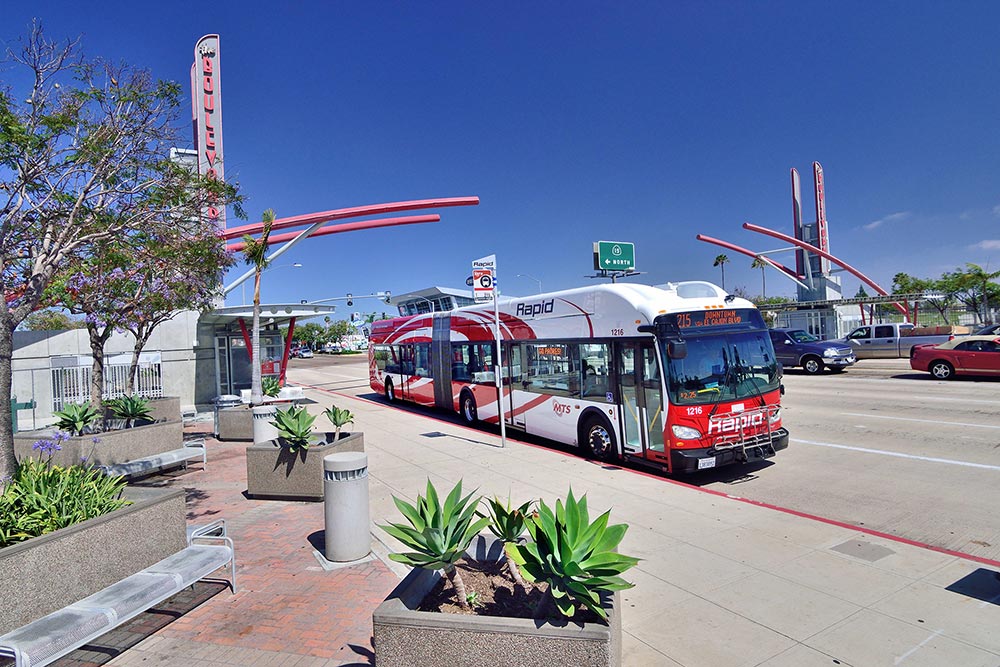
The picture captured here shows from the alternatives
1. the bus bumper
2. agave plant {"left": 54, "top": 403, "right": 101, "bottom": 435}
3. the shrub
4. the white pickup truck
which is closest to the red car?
the white pickup truck

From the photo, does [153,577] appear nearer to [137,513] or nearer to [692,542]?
[137,513]

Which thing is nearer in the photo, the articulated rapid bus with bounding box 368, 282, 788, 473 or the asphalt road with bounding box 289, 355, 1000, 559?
the asphalt road with bounding box 289, 355, 1000, 559

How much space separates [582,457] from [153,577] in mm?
7430

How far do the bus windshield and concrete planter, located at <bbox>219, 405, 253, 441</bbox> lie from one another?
31.7 ft

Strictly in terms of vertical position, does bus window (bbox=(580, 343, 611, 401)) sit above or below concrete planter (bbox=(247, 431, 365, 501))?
above

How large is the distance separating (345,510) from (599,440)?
5.56 m

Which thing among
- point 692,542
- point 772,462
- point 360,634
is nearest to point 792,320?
point 772,462

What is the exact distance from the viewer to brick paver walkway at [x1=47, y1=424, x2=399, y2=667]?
12.9ft

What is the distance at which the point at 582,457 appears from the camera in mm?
10531

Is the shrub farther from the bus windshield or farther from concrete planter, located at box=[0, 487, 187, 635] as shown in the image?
the bus windshield

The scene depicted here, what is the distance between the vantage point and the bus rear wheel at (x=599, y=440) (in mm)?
9797

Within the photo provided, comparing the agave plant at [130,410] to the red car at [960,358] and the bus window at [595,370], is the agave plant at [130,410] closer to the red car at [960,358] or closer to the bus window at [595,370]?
the bus window at [595,370]

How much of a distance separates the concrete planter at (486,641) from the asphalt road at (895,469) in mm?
5115

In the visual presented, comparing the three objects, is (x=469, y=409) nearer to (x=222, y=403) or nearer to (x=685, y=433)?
(x=222, y=403)
